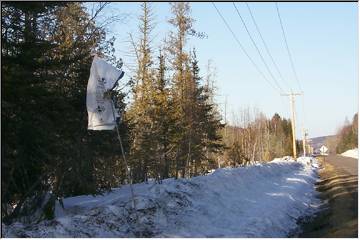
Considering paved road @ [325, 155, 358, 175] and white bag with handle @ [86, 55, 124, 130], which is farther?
paved road @ [325, 155, 358, 175]

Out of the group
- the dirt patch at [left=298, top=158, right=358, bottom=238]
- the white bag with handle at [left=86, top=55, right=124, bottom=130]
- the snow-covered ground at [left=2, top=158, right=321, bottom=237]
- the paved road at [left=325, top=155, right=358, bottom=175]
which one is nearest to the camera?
the snow-covered ground at [left=2, top=158, right=321, bottom=237]

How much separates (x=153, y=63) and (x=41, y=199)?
77.1ft

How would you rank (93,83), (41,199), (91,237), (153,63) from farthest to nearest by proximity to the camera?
1. (153,63)
2. (93,83)
3. (41,199)
4. (91,237)

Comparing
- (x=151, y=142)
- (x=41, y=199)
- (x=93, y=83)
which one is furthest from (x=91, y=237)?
(x=151, y=142)

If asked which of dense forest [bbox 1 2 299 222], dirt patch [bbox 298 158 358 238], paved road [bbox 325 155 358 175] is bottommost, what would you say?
dirt patch [bbox 298 158 358 238]

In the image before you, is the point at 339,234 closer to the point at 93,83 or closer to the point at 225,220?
the point at 225,220

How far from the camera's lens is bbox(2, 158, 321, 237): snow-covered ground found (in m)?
9.22

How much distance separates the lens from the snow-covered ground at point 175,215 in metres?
A: 9.22

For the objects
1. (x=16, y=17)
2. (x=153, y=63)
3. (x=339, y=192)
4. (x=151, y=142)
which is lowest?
(x=339, y=192)

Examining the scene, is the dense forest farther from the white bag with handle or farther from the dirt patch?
the dirt patch

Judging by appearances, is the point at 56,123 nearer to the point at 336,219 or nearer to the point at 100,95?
the point at 100,95

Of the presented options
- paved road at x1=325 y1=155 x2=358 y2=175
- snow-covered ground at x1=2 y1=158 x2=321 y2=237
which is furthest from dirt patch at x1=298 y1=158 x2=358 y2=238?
paved road at x1=325 y1=155 x2=358 y2=175

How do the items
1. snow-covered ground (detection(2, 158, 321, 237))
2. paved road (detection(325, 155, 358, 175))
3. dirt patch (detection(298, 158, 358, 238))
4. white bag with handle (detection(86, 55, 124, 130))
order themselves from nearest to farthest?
snow-covered ground (detection(2, 158, 321, 237))
dirt patch (detection(298, 158, 358, 238))
white bag with handle (detection(86, 55, 124, 130))
paved road (detection(325, 155, 358, 175))

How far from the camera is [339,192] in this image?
1895 cm
